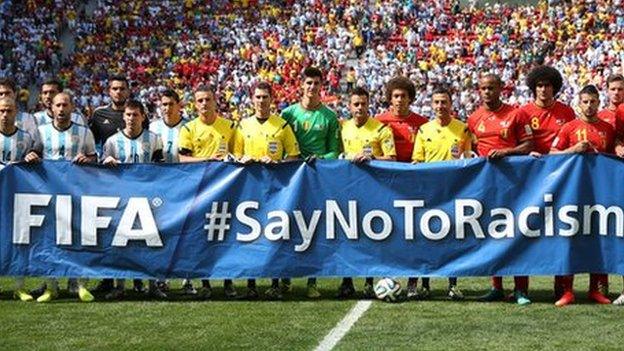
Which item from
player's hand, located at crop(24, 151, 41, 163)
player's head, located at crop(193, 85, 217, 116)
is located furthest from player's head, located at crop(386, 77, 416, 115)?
player's hand, located at crop(24, 151, 41, 163)

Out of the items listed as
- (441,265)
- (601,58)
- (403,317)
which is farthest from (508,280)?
(601,58)

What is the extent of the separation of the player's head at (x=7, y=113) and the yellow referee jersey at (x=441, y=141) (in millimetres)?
3740

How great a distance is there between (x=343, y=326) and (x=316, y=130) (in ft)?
8.12

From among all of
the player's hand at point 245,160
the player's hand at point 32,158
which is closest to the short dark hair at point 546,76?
the player's hand at point 245,160

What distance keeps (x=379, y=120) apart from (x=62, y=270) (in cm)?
325

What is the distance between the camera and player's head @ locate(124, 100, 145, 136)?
423 inches

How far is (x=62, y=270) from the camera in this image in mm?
10727

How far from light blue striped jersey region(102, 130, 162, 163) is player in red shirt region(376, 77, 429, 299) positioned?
220 cm

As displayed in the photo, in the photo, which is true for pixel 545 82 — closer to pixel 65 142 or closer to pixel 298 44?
pixel 65 142

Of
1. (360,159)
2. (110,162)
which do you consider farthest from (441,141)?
(110,162)

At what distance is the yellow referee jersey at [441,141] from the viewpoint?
10.7 meters

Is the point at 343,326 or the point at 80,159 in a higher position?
the point at 80,159

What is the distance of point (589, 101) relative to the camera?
404 inches

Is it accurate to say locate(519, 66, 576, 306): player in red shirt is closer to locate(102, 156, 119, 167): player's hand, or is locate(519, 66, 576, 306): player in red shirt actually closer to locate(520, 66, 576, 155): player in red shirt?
locate(520, 66, 576, 155): player in red shirt
